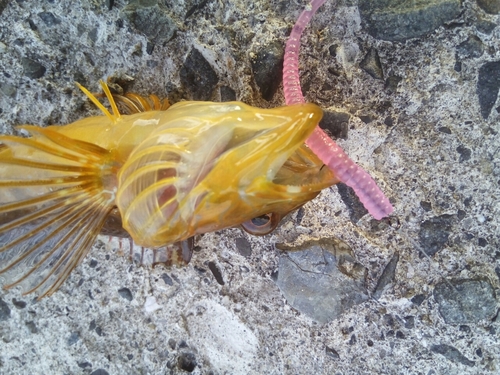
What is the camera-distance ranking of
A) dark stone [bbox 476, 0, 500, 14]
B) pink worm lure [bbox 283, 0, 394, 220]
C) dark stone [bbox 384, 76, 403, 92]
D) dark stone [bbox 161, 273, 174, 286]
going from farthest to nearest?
dark stone [bbox 161, 273, 174, 286] → dark stone [bbox 384, 76, 403, 92] → dark stone [bbox 476, 0, 500, 14] → pink worm lure [bbox 283, 0, 394, 220]

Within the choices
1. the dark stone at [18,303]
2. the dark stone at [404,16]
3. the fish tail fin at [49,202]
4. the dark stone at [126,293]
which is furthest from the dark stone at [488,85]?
the dark stone at [18,303]

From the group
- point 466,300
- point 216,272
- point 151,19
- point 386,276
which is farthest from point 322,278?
point 151,19

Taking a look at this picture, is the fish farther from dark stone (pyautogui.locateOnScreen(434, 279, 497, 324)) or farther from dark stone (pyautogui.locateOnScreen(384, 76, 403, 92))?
dark stone (pyautogui.locateOnScreen(434, 279, 497, 324))

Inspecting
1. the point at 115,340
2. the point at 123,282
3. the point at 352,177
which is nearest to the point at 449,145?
the point at 352,177

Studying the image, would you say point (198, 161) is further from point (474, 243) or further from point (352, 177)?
point (474, 243)

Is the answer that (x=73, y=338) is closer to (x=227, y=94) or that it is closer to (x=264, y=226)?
(x=264, y=226)

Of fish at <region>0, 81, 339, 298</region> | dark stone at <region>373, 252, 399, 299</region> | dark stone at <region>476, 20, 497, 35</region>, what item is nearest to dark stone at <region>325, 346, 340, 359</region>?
dark stone at <region>373, 252, 399, 299</region>

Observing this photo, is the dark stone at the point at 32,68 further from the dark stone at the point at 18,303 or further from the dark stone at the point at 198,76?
the dark stone at the point at 18,303
